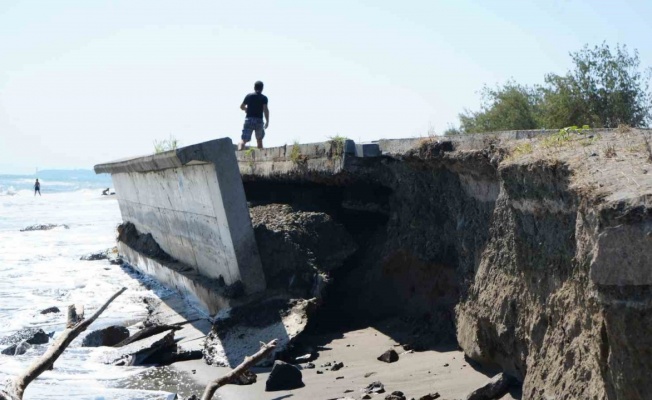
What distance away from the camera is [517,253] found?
20.2 ft

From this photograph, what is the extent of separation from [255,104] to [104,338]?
6.33m

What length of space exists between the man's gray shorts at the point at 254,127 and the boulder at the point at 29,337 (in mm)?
5851

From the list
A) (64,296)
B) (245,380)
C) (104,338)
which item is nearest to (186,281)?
(104,338)

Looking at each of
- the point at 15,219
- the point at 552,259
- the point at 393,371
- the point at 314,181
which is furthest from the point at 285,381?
the point at 15,219

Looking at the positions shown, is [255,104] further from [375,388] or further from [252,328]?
[375,388]

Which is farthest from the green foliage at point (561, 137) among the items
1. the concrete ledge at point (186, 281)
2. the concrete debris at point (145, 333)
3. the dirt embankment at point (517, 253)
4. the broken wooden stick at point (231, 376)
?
the concrete debris at point (145, 333)

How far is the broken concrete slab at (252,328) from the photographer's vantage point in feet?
28.5

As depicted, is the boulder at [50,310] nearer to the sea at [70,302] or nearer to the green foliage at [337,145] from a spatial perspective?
the sea at [70,302]

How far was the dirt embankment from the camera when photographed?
4012mm

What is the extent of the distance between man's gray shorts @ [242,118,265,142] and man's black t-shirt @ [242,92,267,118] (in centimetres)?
9

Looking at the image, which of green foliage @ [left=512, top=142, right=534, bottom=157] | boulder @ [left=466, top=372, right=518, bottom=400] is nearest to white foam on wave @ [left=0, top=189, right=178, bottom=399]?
boulder @ [left=466, top=372, right=518, bottom=400]

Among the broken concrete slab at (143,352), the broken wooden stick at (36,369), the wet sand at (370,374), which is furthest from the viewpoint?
the broken concrete slab at (143,352)

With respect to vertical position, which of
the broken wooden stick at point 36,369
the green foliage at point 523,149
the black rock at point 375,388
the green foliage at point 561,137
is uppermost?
the green foliage at point 561,137

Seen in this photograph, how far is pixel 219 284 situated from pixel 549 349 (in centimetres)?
623
